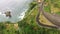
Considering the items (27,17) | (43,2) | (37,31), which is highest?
(43,2)

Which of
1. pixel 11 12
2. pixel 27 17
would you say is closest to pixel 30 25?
pixel 27 17

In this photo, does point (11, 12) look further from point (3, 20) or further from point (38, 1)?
point (38, 1)

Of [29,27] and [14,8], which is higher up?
→ [14,8]

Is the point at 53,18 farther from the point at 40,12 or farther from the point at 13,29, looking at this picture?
the point at 13,29

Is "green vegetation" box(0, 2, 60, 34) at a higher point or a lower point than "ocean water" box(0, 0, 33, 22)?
lower

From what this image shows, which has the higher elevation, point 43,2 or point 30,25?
point 43,2

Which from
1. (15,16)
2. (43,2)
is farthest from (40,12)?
(15,16)

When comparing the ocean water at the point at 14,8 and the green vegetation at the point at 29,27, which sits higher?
the ocean water at the point at 14,8
